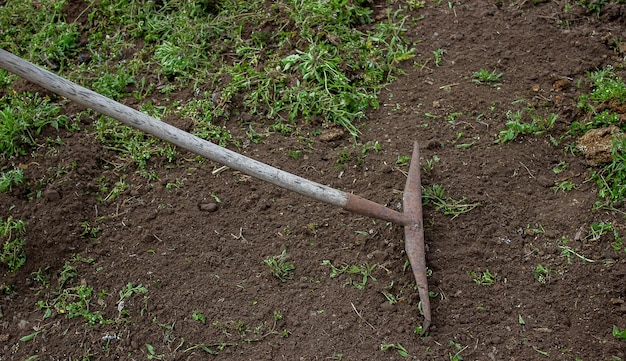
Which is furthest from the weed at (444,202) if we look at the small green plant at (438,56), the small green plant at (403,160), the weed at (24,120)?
the weed at (24,120)

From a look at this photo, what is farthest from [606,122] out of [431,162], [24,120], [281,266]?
[24,120]

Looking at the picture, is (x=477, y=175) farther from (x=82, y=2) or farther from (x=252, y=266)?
(x=82, y=2)

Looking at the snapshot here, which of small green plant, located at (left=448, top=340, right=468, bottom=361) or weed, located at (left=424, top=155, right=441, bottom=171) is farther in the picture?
weed, located at (left=424, top=155, right=441, bottom=171)

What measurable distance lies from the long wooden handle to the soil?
435mm

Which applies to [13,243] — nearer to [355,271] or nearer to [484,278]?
[355,271]

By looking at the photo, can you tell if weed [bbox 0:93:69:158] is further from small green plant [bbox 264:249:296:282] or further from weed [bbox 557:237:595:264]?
weed [bbox 557:237:595:264]

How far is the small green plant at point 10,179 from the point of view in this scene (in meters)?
3.53

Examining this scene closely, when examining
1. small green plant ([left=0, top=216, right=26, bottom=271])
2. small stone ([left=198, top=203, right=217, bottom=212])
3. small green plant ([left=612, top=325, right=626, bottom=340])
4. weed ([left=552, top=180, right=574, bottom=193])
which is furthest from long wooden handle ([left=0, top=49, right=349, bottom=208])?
small green plant ([left=612, top=325, right=626, bottom=340])

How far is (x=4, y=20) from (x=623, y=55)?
4066mm

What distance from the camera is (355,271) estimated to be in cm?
306

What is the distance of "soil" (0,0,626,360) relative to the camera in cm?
288

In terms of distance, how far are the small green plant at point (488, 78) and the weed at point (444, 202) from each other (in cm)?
79

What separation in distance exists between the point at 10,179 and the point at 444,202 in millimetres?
2328

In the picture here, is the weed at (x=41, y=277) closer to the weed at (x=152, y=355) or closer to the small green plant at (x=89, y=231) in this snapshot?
the small green plant at (x=89, y=231)
